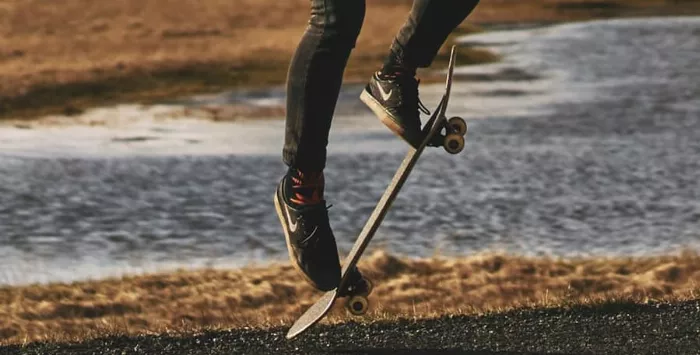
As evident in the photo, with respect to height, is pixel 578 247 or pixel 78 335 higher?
pixel 78 335

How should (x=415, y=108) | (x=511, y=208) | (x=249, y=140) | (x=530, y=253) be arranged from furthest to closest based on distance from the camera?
(x=249, y=140) < (x=511, y=208) < (x=530, y=253) < (x=415, y=108)

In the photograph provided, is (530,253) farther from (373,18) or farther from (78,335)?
(373,18)

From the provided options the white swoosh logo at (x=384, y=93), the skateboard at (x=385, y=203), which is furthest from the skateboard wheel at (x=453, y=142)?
the white swoosh logo at (x=384, y=93)

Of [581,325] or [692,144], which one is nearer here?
[581,325]

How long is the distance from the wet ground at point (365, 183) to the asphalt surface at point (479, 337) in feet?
21.4

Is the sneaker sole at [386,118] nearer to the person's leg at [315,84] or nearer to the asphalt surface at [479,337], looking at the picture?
the person's leg at [315,84]

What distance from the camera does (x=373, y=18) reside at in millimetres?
51844

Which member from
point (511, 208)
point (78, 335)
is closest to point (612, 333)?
point (78, 335)

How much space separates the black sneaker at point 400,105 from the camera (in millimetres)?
5793

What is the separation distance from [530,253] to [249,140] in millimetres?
10371

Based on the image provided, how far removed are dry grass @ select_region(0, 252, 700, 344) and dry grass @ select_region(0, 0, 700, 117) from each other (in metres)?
17.4

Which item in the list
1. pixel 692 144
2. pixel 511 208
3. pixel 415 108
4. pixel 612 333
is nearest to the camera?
pixel 415 108

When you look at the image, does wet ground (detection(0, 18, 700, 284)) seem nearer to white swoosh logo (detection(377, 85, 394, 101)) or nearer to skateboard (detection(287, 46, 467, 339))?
skateboard (detection(287, 46, 467, 339))

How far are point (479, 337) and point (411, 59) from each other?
145 centimetres
